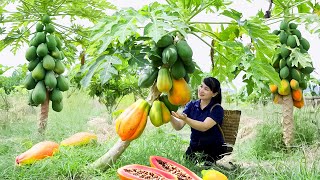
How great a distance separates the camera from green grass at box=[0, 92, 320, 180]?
309 cm

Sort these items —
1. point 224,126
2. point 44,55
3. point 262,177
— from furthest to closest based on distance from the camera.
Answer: point 44,55, point 224,126, point 262,177

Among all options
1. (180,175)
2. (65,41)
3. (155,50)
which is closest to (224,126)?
(180,175)

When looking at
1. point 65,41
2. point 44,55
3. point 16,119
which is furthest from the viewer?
point 16,119

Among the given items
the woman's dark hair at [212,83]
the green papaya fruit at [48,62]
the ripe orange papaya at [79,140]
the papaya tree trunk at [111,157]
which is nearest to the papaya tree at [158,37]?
the papaya tree trunk at [111,157]

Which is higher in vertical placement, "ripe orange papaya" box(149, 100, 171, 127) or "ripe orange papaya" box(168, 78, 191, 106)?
"ripe orange papaya" box(168, 78, 191, 106)

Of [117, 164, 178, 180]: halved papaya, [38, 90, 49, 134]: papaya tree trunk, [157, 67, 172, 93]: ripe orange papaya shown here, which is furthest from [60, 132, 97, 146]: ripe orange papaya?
[157, 67, 172, 93]: ripe orange papaya

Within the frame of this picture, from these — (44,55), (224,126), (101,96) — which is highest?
(44,55)

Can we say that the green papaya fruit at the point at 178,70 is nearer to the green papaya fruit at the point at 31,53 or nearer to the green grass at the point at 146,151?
the green grass at the point at 146,151

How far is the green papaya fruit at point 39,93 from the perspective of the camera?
4848 mm

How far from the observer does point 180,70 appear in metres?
2.95

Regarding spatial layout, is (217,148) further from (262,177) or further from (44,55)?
(44,55)

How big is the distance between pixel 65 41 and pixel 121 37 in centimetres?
357

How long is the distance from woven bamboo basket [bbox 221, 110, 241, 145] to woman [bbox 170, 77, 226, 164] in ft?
0.93

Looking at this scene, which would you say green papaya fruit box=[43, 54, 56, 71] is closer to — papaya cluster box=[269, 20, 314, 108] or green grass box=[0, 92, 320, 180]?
green grass box=[0, 92, 320, 180]
